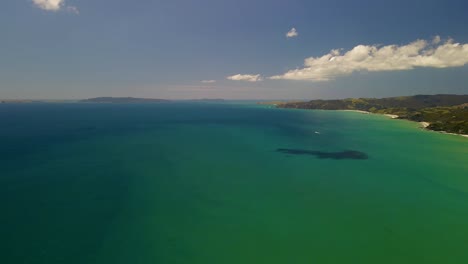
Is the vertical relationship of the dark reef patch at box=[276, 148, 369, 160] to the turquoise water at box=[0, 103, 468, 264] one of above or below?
above

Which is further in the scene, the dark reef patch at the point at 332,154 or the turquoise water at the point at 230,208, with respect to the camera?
the dark reef patch at the point at 332,154

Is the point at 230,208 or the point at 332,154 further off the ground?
the point at 332,154

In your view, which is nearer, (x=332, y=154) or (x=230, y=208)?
(x=230, y=208)

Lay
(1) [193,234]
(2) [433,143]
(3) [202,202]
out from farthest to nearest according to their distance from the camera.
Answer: (2) [433,143]
(3) [202,202]
(1) [193,234]

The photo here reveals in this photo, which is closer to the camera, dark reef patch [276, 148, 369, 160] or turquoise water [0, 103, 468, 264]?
turquoise water [0, 103, 468, 264]

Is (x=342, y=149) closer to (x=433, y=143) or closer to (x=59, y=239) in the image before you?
(x=433, y=143)

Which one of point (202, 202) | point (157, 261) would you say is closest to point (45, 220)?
point (157, 261)

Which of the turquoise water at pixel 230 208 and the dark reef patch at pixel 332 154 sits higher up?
the dark reef patch at pixel 332 154

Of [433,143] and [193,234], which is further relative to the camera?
[433,143]
